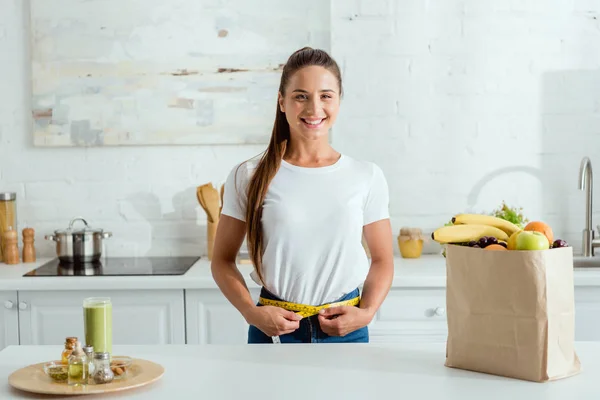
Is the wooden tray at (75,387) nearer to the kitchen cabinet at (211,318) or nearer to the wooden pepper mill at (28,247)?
the kitchen cabinet at (211,318)

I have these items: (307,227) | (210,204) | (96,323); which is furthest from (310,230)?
(210,204)

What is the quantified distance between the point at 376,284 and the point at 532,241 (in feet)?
2.07

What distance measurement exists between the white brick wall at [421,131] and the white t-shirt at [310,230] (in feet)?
4.47

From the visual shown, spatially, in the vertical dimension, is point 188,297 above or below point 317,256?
below

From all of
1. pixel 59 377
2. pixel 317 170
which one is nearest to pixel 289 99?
pixel 317 170

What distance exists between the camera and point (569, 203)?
3.27 meters

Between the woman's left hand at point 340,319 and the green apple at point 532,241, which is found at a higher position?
the green apple at point 532,241

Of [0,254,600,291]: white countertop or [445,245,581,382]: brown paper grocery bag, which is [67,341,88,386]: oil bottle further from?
[0,254,600,291]: white countertop

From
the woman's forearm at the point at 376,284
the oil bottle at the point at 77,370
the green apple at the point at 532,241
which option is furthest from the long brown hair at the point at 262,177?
the green apple at the point at 532,241

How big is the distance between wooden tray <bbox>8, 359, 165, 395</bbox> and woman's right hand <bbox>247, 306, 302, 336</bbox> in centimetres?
36

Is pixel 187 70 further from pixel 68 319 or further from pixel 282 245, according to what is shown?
pixel 282 245

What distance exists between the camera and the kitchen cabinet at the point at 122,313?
110 inches

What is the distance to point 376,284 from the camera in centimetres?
194

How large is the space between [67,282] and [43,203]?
0.68m
